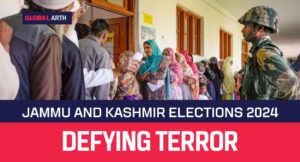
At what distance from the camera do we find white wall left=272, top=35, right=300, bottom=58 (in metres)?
16.5

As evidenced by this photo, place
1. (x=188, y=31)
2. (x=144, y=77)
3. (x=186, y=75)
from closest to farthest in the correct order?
1. (x=144, y=77)
2. (x=186, y=75)
3. (x=188, y=31)

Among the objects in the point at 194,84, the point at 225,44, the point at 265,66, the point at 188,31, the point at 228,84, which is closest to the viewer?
the point at 265,66

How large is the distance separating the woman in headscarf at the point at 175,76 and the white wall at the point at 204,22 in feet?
1.87

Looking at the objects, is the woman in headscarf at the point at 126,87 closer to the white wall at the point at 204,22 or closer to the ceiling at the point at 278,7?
the white wall at the point at 204,22

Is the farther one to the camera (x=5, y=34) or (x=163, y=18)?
(x=163, y=18)

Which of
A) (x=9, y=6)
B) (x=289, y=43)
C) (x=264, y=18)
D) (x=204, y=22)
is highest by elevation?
(x=289, y=43)

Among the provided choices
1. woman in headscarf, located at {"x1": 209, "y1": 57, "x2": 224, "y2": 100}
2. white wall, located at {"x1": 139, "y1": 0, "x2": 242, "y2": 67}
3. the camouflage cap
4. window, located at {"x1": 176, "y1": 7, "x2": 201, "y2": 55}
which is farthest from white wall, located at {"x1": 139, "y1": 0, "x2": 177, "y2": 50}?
the camouflage cap

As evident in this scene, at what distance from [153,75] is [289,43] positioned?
15952mm

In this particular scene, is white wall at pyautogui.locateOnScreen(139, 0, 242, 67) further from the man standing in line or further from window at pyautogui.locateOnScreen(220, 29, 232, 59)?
the man standing in line

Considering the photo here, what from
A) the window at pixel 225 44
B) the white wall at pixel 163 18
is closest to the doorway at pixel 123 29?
the white wall at pixel 163 18

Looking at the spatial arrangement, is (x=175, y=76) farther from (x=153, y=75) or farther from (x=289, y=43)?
(x=289, y=43)

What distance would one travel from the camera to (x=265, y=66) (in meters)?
1.88

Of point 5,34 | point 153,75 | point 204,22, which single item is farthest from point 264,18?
point 204,22

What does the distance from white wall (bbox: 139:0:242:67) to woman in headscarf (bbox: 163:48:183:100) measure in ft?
1.87
